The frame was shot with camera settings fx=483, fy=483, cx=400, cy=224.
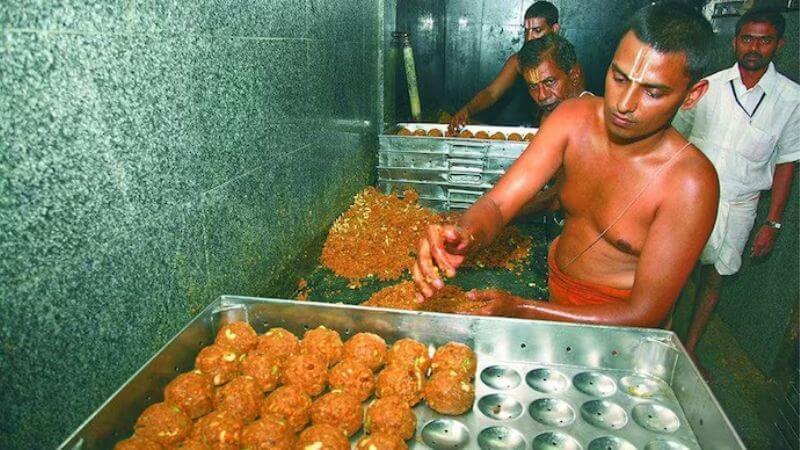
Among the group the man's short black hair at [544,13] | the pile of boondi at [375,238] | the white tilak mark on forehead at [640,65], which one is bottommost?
the pile of boondi at [375,238]

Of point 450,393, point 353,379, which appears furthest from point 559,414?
point 353,379

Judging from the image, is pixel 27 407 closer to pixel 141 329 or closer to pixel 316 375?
pixel 141 329

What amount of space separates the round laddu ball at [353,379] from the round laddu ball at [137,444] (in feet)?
2.37

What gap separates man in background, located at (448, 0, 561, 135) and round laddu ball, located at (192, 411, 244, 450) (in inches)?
188

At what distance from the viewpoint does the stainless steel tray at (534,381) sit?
188cm

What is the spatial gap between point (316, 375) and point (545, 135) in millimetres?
1970

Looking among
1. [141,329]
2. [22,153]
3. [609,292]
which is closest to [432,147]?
[609,292]

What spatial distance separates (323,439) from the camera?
1773 millimetres

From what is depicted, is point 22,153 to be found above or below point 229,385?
above

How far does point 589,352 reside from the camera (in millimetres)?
2215

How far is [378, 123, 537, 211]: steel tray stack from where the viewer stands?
548 cm

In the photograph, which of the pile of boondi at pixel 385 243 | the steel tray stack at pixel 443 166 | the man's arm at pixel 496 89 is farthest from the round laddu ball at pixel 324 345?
the man's arm at pixel 496 89

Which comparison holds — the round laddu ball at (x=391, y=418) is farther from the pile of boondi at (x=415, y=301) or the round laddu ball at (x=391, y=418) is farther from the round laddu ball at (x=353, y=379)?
the pile of boondi at (x=415, y=301)

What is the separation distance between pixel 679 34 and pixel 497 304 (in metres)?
1.57
